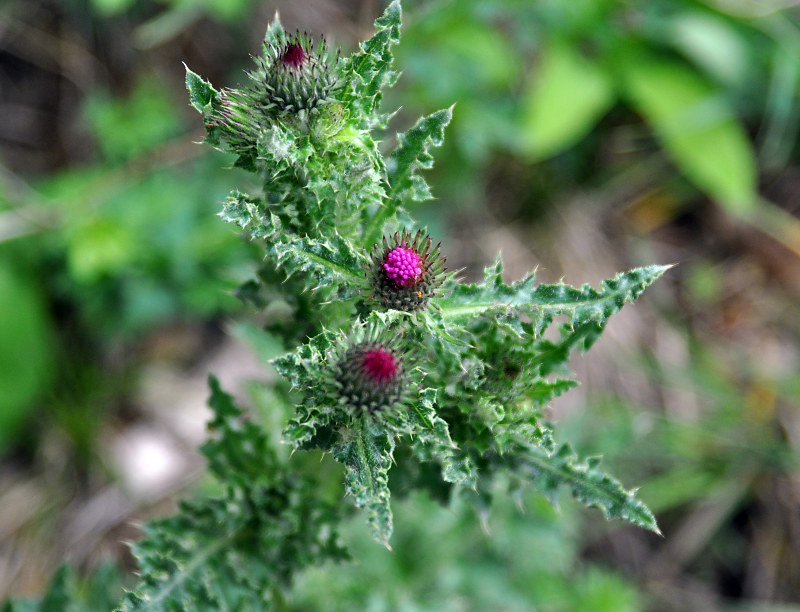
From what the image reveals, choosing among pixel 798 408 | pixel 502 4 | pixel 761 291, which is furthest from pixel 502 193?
pixel 798 408

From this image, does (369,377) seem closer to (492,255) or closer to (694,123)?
(492,255)

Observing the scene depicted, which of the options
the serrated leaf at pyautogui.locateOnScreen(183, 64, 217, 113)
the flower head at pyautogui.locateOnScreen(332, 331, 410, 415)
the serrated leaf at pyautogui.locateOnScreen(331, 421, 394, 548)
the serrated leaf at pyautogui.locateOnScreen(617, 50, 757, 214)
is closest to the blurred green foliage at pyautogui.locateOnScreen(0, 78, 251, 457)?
the serrated leaf at pyautogui.locateOnScreen(183, 64, 217, 113)

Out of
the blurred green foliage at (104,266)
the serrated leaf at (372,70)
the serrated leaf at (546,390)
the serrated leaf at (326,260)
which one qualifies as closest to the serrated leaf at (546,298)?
the serrated leaf at (546,390)

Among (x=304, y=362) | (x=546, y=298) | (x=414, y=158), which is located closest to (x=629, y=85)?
(x=414, y=158)

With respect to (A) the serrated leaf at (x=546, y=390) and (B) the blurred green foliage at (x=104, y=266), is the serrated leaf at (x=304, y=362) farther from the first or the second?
(B) the blurred green foliage at (x=104, y=266)

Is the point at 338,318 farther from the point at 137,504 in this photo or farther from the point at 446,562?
the point at 137,504

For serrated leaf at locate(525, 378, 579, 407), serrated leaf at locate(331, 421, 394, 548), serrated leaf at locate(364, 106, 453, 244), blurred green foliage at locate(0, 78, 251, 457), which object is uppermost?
blurred green foliage at locate(0, 78, 251, 457)

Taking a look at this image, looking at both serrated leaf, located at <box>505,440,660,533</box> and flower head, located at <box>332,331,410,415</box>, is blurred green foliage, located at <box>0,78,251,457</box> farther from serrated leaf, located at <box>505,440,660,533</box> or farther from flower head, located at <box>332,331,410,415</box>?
serrated leaf, located at <box>505,440,660,533</box>

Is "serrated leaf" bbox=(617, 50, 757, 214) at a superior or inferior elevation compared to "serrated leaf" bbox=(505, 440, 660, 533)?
superior
